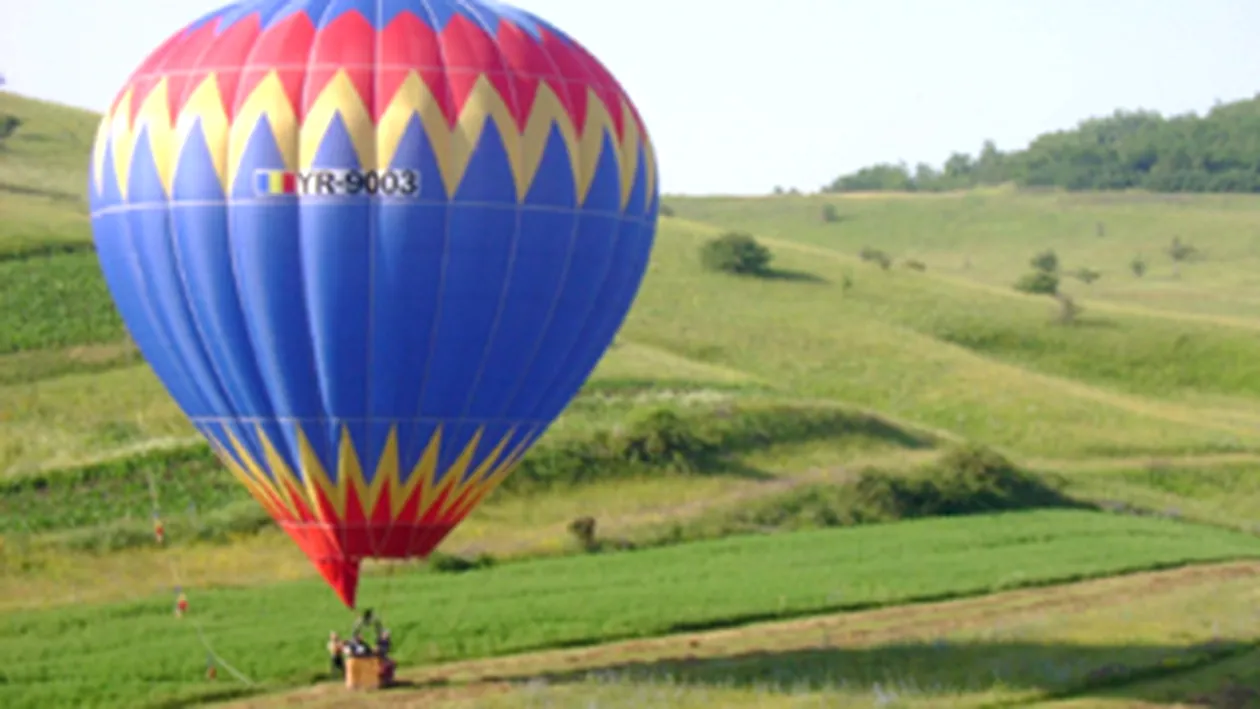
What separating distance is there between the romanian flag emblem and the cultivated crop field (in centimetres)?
773

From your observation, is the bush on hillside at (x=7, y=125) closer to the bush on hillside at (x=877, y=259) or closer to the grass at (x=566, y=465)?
the bush on hillside at (x=877, y=259)

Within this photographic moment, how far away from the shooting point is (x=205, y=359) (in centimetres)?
2964

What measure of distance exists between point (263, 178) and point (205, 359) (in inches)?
119

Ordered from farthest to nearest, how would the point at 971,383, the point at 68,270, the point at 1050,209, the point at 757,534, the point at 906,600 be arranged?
the point at 1050,209, the point at 971,383, the point at 68,270, the point at 757,534, the point at 906,600

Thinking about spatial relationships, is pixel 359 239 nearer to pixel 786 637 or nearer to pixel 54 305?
pixel 786 637

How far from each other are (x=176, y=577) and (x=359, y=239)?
14.3 meters

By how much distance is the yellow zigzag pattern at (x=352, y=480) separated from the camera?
29312 mm

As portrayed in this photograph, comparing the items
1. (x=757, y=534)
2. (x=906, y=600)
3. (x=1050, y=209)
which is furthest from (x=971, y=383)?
(x=1050, y=209)

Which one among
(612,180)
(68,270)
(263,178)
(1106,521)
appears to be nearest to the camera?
(263,178)

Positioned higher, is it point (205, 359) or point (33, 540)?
point (205, 359)

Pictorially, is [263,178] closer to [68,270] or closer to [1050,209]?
[68,270]

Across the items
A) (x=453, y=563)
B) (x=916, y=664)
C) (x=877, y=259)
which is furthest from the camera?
(x=877, y=259)

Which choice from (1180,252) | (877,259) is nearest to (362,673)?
(877,259)

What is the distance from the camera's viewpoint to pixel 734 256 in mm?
93500
